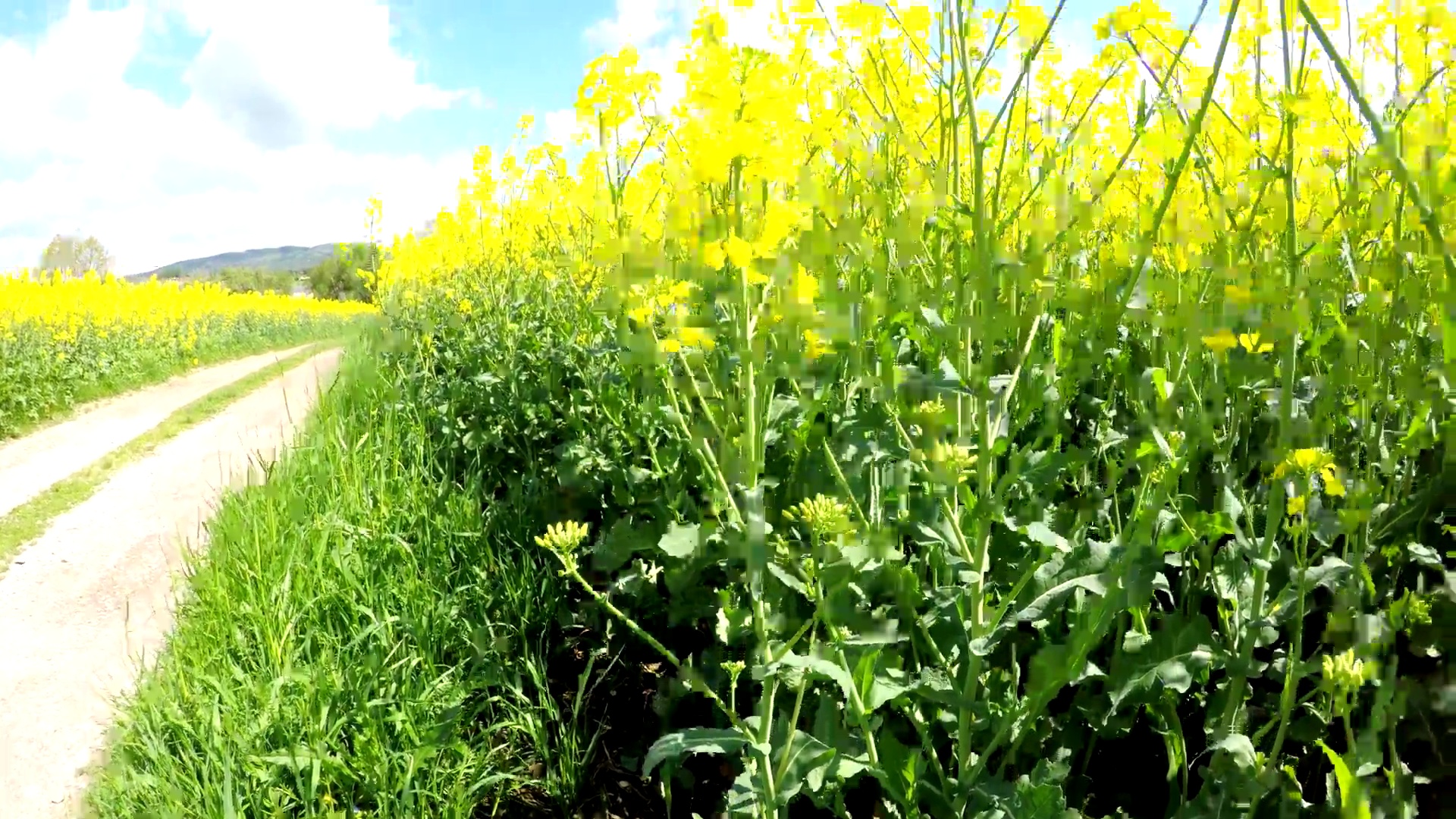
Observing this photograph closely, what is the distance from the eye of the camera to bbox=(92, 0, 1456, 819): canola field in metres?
1.52

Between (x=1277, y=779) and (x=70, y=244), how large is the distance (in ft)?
93.8

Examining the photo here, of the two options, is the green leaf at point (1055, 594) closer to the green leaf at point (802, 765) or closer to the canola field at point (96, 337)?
the green leaf at point (802, 765)

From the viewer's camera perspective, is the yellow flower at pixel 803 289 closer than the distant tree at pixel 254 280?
Yes

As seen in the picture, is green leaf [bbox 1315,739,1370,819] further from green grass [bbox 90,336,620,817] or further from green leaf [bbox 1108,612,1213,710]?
green grass [bbox 90,336,620,817]

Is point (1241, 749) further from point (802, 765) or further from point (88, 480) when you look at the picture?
point (88, 480)

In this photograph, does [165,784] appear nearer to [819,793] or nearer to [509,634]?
[509,634]

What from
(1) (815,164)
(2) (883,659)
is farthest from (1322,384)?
(1) (815,164)

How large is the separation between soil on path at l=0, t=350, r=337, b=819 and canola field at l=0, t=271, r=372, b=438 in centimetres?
300

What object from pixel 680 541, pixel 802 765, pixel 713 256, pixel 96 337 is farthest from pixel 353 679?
pixel 96 337

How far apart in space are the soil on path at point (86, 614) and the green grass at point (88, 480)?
94 mm

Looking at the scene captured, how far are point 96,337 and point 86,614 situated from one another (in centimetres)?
915

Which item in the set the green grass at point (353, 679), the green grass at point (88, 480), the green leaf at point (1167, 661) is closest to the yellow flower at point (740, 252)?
the green leaf at point (1167, 661)

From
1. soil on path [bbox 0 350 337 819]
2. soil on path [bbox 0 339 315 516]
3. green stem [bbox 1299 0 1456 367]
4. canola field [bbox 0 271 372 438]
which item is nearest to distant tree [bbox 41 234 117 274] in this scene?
canola field [bbox 0 271 372 438]

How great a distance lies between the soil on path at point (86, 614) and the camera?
115 inches
